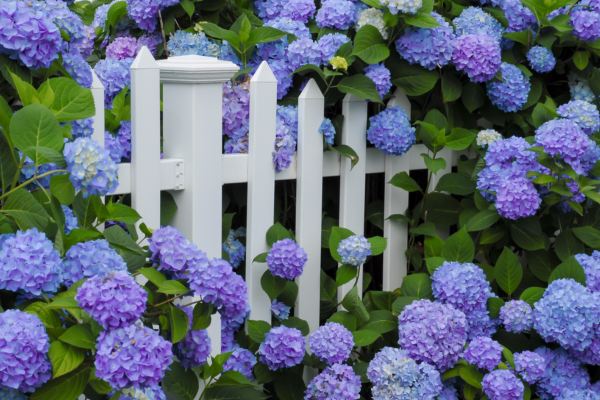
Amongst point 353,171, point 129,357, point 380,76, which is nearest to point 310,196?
point 353,171

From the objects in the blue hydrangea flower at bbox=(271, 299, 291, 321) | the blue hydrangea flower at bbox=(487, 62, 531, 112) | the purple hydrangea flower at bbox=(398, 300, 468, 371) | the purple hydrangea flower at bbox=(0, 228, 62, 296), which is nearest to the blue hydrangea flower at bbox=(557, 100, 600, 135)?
the blue hydrangea flower at bbox=(487, 62, 531, 112)

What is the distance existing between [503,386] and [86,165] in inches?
46.4

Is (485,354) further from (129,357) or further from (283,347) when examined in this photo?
(129,357)

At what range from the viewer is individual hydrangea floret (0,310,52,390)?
1.03 m

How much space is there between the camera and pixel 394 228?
222 centimetres

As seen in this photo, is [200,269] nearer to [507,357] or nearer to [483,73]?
[507,357]

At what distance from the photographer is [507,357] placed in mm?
1803

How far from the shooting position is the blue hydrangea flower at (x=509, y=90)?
2.16 metres

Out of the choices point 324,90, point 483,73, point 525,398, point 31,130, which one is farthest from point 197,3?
point 525,398

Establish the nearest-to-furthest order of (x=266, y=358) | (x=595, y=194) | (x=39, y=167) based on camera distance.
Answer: (x=39, y=167) < (x=266, y=358) < (x=595, y=194)

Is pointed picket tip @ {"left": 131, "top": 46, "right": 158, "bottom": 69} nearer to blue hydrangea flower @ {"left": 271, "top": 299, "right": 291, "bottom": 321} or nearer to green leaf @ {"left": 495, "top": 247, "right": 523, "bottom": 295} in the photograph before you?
blue hydrangea flower @ {"left": 271, "top": 299, "right": 291, "bottom": 321}

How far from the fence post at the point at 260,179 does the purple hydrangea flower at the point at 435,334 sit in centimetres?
41

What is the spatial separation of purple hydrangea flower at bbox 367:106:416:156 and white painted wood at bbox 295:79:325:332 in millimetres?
187

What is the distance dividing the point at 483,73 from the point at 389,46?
0.31 meters
